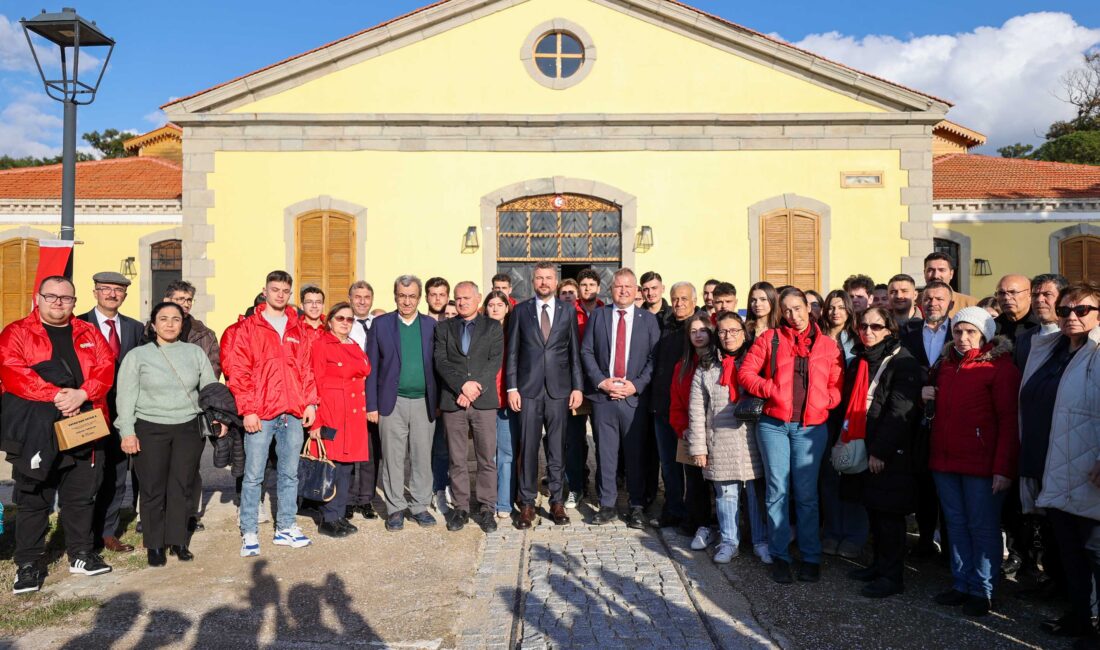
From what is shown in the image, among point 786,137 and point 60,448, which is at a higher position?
point 786,137

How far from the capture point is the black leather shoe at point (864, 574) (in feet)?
15.1

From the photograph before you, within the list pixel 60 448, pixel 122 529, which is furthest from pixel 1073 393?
pixel 122 529

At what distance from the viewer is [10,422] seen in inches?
181

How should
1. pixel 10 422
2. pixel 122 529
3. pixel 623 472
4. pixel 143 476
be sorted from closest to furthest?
pixel 10 422, pixel 143 476, pixel 122 529, pixel 623 472

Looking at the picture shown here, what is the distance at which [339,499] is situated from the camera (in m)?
5.82

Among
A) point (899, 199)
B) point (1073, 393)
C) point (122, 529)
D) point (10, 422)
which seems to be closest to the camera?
point (1073, 393)

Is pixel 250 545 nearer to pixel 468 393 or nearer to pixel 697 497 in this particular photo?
pixel 468 393

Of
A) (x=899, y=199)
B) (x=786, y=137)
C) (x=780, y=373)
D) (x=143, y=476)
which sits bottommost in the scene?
(x=143, y=476)

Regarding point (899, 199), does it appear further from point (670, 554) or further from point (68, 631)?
point (68, 631)

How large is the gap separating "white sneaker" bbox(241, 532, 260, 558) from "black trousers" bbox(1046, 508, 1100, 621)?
4.98 m

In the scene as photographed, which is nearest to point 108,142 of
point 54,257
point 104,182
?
point 104,182

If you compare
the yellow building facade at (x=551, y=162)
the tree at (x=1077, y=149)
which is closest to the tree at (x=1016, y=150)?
the tree at (x=1077, y=149)

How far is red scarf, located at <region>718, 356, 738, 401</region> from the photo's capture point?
5.05 meters

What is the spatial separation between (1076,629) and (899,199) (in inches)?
371
